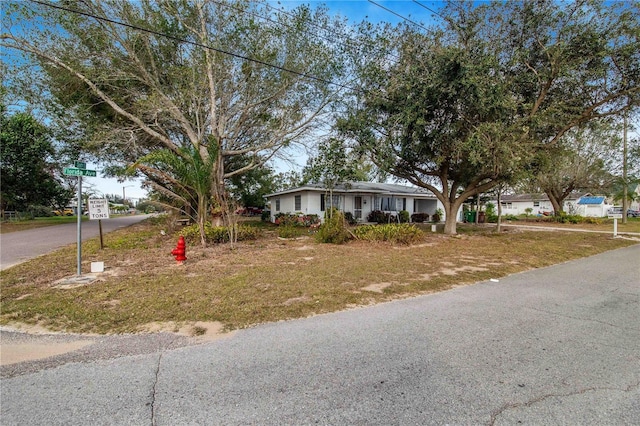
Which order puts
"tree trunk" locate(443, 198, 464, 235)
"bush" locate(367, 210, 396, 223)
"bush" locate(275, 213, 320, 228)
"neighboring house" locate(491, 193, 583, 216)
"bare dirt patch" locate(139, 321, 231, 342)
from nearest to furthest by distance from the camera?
1. "bare dirt patch" locate(139, 321, 231, 342)
2. "tree trunk" locate(443, 198, 464, 235)
3. "bush" locate(275, 213, 320, 228)
4. "bush" locate(367, 210, 396, 223)
5. "neighboring house" locate(491, 193, 583, 216)

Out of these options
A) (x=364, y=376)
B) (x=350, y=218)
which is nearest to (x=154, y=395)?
(x=364, y=376)

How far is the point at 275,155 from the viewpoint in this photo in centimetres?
1648

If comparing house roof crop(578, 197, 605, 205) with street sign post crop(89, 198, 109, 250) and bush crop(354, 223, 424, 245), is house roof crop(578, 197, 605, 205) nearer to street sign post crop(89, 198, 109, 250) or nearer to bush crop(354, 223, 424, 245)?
bush crop(354, 223, 424, 245)

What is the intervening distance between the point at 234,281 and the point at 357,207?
16694 mm

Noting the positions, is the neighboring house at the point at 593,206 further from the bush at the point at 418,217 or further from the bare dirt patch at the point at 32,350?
the bare dirt patch at the point at 32,350

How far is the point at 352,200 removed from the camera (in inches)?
843

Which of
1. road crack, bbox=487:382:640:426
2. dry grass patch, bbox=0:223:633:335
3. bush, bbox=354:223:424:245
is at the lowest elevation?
road crack, bbox=487:382:640:426

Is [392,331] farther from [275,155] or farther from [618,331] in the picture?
[275,155]

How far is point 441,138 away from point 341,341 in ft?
37.7

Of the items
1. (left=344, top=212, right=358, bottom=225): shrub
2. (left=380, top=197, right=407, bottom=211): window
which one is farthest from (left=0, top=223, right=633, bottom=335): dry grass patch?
(left=380, top=197, right=407, bottom=211): window

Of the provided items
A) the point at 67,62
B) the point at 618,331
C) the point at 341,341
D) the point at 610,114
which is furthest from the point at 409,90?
the point at 67,62

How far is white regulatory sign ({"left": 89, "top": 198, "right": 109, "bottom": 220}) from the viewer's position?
7.71 metres

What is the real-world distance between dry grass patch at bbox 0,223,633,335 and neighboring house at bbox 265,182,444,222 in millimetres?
9451

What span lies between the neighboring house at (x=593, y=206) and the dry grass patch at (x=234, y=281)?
4332 centimetres
